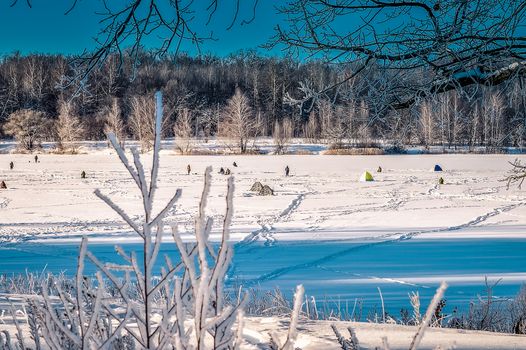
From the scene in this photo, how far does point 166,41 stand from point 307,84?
141 cm

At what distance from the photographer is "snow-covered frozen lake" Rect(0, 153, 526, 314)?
300 inches

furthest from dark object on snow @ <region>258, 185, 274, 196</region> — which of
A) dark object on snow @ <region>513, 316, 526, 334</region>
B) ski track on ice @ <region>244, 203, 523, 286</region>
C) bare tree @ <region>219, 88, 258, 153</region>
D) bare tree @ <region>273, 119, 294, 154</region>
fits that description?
bare tree @ <region>219, 88, 258, 153</region>

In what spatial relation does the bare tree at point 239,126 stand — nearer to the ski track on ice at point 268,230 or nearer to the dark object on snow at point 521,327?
the ski track on ice at point 268,230

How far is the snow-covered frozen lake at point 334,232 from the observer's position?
762cm

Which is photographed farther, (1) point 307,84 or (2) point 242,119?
(2) point 242,119

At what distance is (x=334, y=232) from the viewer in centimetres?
1166

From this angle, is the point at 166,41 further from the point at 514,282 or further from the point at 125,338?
the point at 514,282

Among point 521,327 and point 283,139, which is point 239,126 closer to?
point 283,139

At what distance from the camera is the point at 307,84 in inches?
143

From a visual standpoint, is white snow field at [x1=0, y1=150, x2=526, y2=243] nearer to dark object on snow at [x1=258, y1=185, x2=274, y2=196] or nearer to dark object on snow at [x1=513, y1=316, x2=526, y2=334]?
dark object on snow at [x1=258, y1=185, x2=274, y2=196]

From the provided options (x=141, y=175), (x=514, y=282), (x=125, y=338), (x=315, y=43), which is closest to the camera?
(x=141, y=175)

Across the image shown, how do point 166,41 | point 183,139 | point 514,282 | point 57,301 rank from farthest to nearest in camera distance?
point 183,139 < point 514,282 < point 57,301 < point 166,41

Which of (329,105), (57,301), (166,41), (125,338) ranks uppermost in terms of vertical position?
(166,41)

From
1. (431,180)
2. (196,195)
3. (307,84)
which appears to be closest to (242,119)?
(431,180)
